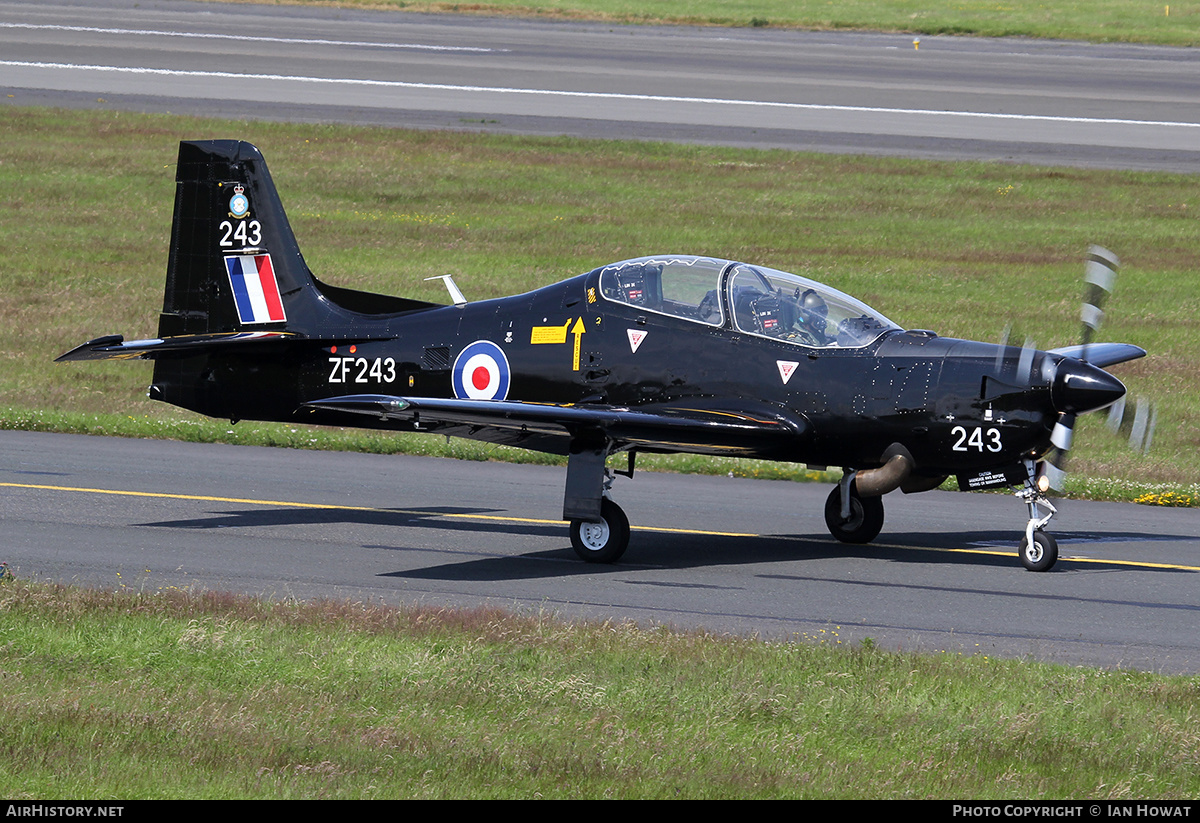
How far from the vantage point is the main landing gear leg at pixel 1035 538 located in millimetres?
12430

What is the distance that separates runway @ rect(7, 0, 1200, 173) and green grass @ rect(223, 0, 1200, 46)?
2287 mm

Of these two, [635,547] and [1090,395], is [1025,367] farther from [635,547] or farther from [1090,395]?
[635,547]

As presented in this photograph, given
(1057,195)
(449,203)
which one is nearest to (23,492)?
(449,203)

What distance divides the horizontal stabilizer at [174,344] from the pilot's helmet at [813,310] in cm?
534

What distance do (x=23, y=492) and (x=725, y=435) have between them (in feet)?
25.9

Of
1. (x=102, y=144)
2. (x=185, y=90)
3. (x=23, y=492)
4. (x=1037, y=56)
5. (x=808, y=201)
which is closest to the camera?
(x=23, y=492)

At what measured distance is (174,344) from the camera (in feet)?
47.9

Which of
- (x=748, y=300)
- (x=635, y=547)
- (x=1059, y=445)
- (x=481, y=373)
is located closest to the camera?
(x=1059, y=445)

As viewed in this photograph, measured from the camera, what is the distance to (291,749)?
7.41 meters

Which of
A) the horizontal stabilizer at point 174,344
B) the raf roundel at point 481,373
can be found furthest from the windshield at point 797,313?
the horizontal stabilizer at point 174,344

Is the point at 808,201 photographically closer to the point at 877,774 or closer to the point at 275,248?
the point at 275,248

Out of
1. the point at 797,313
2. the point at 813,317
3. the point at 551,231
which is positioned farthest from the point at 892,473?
the point at 551,231

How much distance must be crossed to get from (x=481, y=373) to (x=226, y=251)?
3451mm

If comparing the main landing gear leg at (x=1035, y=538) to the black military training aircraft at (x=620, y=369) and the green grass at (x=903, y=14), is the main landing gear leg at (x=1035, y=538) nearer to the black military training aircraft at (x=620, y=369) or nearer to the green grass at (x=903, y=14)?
the black military training aircraft at (x=620, y=369)
